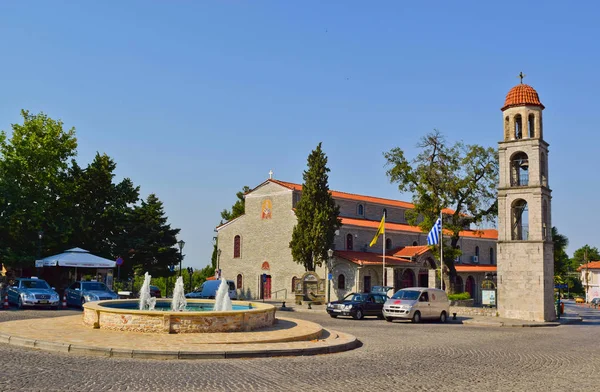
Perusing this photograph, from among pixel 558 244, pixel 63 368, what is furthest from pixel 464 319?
pixel 558 244

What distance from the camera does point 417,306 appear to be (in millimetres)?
28266

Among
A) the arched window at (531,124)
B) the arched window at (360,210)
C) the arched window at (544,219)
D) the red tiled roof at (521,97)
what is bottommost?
the arched window at (544,219)

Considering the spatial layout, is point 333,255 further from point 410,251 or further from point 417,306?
point 417,306

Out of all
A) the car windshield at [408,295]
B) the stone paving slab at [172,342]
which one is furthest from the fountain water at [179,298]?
the car windshield at [408,295]

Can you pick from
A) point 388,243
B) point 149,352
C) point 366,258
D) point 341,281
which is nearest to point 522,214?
point 366,258

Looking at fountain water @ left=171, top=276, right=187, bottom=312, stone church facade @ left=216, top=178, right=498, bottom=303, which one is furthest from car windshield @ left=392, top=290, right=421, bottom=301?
stone church facade @ left=216, top=178, right=498, bottom=303

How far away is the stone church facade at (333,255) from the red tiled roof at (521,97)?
17.3 metres

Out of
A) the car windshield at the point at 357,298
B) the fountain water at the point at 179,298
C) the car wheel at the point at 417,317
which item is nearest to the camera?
the fountain water at the point at 179,298

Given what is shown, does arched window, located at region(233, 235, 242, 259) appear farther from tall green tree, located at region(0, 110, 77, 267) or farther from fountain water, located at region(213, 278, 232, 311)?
fountain water, located at region(213, 278, 232, 311)

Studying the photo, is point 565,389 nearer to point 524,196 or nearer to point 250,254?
point 524,196

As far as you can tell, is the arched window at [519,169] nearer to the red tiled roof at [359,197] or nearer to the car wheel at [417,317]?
the car wheel at [417,317]

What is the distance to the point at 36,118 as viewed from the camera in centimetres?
4462

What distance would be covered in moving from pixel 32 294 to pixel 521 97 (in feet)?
96.5

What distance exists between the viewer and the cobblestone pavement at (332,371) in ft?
33.6
